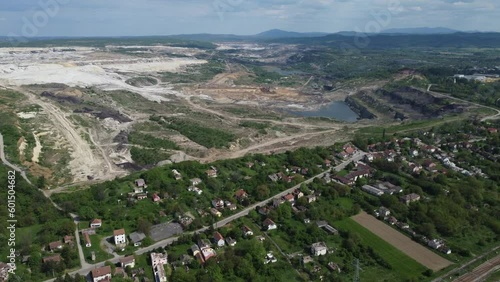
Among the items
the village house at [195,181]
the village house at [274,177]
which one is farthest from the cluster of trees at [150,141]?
the village house at [274,177]

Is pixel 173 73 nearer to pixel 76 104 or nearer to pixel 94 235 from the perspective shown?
pixel 76 104

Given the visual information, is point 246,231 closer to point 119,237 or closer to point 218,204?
point 218,204

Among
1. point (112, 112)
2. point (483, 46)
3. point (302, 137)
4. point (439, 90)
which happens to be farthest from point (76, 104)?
point (483, 46)

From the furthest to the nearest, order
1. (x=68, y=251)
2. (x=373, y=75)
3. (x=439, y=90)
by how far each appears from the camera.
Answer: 1. (x=373, y=75)
2. (x=439, y=90)
3. (x=68, y=251)

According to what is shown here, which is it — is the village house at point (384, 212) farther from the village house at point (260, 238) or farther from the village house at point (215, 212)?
the village house at point (215, 212)

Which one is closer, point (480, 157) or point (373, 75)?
point (480, 157)

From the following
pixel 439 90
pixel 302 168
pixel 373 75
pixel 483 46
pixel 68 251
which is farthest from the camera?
pixel 483 46

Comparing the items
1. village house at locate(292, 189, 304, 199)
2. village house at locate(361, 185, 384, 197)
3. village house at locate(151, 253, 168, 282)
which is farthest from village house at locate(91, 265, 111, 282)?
village house at locate(361, 185, 384, 197)
